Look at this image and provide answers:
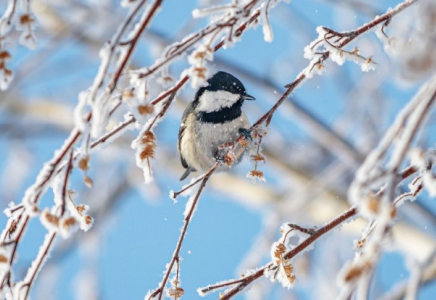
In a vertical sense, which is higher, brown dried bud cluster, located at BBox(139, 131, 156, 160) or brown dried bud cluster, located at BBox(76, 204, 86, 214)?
brown dried bud cluster, located at BBox(139, 131, 156, 160)

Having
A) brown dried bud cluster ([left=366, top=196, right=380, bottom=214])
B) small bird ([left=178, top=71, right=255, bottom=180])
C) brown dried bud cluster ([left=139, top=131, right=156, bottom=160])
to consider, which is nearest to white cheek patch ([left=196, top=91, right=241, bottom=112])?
small bird ([left=178, top=71, right=255, bottom=180])

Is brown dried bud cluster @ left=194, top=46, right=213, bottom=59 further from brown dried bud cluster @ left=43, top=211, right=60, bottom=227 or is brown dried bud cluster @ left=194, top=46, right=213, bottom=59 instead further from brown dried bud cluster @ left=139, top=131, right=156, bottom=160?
brown dried bud cluster @ left=43, top=211, right=60, bottom=227

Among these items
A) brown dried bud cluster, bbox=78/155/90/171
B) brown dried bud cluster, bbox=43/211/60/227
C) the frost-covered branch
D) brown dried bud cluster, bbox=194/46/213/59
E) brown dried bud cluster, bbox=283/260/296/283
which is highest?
brown dried bud cluster, bbox=194/46/213/59

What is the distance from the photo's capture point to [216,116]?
7.92 feet

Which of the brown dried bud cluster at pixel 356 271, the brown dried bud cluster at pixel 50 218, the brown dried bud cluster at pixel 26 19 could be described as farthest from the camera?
the brown dried bud cluster at pixel 26 19

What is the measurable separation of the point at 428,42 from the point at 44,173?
→ 118 centimetres

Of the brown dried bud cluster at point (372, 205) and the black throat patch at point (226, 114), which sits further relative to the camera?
the black throat patch at point (226, 114)

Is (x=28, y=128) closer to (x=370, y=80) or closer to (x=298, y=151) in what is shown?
(x=298, y=151)

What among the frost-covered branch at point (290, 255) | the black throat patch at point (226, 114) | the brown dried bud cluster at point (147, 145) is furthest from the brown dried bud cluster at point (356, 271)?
the black throat patch at point (226, 114)

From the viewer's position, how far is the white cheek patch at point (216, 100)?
7.85ft

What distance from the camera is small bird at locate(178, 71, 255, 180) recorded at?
7.83ft

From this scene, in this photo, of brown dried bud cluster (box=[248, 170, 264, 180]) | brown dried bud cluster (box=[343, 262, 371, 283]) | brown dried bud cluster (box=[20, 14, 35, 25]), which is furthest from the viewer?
brown dried bud cluster (box=[248, 170, 264, 180])

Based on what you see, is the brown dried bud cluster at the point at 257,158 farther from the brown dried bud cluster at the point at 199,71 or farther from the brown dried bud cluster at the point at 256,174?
the brown dried bud cluster at the point at 199,71

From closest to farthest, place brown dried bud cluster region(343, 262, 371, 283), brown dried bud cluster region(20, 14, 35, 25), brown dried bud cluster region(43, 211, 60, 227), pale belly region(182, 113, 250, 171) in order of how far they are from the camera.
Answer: brown dried bud cluster region(343, 262, 371, 283), brown dried bud cluster region(43, 211, 60, 227), brown dried bud cluster region(20, 14, 35, 25), pale belly region(182, 113, 250, 171)
